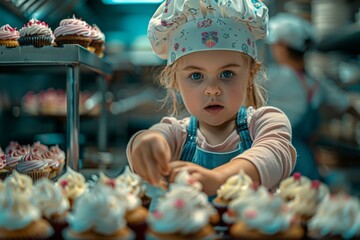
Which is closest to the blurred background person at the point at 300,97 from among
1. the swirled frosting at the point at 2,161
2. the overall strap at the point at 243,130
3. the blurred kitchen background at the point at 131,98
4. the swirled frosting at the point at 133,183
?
the blurred kitchen background at the point at 131,98

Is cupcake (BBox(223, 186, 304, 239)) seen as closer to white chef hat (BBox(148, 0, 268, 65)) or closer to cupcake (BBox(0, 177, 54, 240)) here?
cupcake (BBox(0, 177, 54, 240))

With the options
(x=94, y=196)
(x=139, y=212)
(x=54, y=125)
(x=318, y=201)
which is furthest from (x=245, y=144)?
(x=54, y=125)

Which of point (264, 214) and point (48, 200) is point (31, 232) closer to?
point (48, 200)

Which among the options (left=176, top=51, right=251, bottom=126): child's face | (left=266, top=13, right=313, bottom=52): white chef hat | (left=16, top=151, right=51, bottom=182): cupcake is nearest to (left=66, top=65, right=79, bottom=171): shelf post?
(left=16, top=151, right=51, bottom=182): cupcake

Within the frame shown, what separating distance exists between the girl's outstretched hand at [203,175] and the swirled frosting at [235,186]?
2cm

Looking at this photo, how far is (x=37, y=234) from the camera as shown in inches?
45.1

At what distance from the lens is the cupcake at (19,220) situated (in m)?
1.13

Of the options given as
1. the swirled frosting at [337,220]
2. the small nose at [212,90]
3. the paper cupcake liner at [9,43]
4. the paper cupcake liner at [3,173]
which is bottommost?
the paper cupcake liner at [3,173]

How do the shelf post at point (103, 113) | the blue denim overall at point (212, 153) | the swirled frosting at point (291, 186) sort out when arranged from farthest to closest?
the shelf post at point (103, 113) < the blue denim overall at point (212, 153) < the swirled frosting at point (291, 186)

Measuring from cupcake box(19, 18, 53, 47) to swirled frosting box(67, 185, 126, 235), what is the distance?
103cm

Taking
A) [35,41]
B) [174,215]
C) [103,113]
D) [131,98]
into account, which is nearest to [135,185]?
[174,215]

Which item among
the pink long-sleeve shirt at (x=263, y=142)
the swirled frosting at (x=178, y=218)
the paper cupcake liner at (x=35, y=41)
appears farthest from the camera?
the paper cupcake liner at (x=35, y=41)

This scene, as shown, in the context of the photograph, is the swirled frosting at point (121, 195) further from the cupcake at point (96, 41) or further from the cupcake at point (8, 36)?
the cupcake at point (96, 41)

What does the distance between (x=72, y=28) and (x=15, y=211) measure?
1259 millimetres
